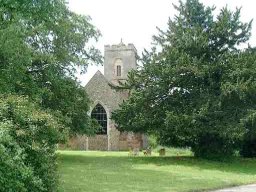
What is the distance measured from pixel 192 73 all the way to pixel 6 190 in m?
20.1

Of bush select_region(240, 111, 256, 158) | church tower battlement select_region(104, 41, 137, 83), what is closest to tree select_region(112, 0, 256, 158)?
bush select_region(240, 111, 256, 158)

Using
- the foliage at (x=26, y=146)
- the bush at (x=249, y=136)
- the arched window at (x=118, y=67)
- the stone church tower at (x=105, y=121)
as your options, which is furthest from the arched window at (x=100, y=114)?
the foliage at (x=26, y=146)

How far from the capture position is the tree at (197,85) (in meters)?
26.4

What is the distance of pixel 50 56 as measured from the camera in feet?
78.7

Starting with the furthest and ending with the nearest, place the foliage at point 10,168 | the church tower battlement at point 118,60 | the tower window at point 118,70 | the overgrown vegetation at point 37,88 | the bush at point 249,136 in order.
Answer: the tower window at point 118,70
the church tower battlement at point 118,60
the bush at point 249,136
the overgrown vegetation at point 37,88
the foliage at point 10,168

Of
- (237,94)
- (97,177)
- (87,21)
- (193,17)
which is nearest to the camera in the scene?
(97,177)

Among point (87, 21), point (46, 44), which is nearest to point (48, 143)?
point (46, 44)

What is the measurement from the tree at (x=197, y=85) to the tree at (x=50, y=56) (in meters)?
3.64

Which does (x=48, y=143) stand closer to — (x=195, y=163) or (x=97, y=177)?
(x=97, y=177)

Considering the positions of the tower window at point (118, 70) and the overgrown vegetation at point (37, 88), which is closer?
the overgrown vegetation at point (37, 88)

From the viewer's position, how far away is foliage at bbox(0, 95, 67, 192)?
9.33 metres

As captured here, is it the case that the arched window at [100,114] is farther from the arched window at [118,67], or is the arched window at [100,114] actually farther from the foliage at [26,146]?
the foliage at [26,146]

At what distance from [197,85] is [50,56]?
9.86 m

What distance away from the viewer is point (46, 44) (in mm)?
26219
